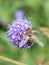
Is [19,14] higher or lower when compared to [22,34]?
higher

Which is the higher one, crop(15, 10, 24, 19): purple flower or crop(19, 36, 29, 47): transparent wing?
crop(15, 10, 24, 19): purple flower

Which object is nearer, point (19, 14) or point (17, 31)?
point (17, 31)

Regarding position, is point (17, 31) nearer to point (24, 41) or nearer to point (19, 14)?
point (24, 41)

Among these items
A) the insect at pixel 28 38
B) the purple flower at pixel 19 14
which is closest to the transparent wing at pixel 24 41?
the insect at pixel 28 38

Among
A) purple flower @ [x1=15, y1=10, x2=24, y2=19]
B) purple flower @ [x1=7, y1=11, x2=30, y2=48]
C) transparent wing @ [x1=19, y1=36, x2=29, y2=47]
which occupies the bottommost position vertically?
transparent wing @ [x1=19, y1=36, x2=29, y2=47]

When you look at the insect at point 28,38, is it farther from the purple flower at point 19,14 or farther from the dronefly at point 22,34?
the purple flower at point 19,14

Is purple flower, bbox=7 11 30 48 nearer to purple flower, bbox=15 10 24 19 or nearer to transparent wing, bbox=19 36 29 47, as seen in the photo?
transparent wing, bbox=19 36 29 47

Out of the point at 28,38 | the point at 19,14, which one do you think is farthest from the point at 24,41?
the point at 19,14

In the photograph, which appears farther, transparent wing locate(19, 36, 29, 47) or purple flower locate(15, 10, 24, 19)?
purple flower locate(15, 10, 24, 19)

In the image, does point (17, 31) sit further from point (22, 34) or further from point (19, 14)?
point (19, 14)

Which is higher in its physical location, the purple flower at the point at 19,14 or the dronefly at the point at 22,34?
the purple flower at the point at 19,14

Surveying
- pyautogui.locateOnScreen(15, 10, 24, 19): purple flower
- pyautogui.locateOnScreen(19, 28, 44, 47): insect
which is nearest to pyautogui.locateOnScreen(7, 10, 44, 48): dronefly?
pyautogui.locateOnScreen(19, 28, 44, 47): insect
